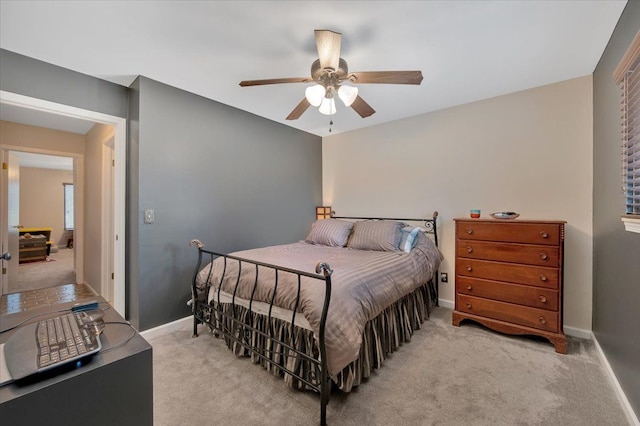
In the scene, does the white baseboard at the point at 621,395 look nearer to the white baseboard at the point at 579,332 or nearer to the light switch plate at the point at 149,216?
the white baseboard at the point at 579,332

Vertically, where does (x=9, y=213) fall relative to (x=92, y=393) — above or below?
above

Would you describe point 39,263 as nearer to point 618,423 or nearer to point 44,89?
point 44,89

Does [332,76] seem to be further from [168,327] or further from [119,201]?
[168,327]

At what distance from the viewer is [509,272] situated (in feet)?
7.98

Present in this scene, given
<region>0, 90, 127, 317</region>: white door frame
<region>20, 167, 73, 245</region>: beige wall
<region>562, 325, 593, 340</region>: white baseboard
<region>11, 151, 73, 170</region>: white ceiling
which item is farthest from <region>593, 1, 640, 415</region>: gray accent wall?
<region>20, 167, 73, 245</region>: beige wall

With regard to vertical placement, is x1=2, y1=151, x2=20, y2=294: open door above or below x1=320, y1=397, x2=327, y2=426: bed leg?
above

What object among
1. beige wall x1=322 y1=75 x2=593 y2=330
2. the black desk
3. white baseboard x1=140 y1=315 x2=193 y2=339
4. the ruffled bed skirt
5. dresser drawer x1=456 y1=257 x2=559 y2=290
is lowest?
white baseboard x1=140 y1=315 x2=193 y2=339

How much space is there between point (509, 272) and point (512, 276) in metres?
0.04

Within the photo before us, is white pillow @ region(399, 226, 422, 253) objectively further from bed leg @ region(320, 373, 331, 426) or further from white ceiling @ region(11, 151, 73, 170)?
white ceiling @ region(11, 151, 73, 170)

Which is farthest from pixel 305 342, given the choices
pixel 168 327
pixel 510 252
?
pixel 510 252

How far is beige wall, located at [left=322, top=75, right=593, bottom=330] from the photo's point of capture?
97.7 inches

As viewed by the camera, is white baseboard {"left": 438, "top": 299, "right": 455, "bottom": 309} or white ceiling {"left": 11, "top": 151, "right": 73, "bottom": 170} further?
white ceiling {"left": 11, "top": 151, "right": 73, "bottom": 170}

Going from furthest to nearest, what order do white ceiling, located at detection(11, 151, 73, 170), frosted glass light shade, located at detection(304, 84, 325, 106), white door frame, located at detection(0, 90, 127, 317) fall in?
1. white ceiling, located at detection(11, 151, 73, 170)
2. white door frame, located at detection(0, 90, 127, 317)
3. frosted glass light shade, located at detection(304, 84, 325, 106)

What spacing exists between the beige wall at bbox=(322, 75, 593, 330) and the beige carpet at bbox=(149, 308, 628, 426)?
38.4 inches
